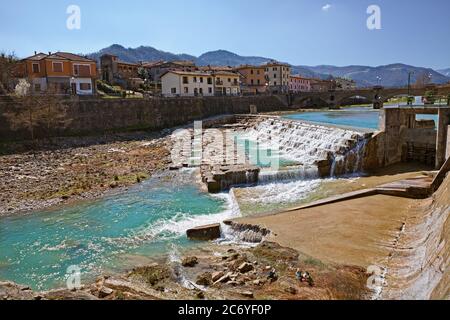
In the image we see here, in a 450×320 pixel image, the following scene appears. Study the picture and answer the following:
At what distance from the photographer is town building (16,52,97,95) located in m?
47.7

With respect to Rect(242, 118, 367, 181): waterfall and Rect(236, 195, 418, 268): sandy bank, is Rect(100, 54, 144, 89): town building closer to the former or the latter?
Rect(242, 118, 367, 181): waterfall

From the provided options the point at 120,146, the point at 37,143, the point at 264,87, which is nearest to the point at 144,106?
the point at 120,146

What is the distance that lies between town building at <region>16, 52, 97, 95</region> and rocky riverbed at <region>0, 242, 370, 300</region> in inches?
1663

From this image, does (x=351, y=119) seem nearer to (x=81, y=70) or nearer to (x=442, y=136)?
(x=442, y=136)

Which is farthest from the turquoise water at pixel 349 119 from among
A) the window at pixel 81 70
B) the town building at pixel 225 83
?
the window at pixel 81 70

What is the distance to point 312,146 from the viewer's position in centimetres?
2897

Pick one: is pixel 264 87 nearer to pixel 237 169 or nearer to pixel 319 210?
pixel 237 169

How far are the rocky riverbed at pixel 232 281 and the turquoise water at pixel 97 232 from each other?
2032 millimetres

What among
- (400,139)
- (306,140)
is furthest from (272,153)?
(400,139)

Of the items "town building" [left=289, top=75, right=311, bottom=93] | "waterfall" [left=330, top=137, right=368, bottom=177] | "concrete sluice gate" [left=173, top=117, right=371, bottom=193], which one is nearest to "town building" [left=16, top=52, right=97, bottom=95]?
"concrete sluice gate" [left=173, top=117, right=371, bottom=193]

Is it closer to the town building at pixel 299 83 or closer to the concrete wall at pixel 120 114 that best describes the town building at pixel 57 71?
the concrete wall at pixel 120 114

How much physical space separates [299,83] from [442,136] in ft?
339

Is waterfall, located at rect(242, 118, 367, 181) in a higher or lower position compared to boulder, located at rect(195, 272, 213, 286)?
higher

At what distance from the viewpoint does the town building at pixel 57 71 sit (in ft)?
157
